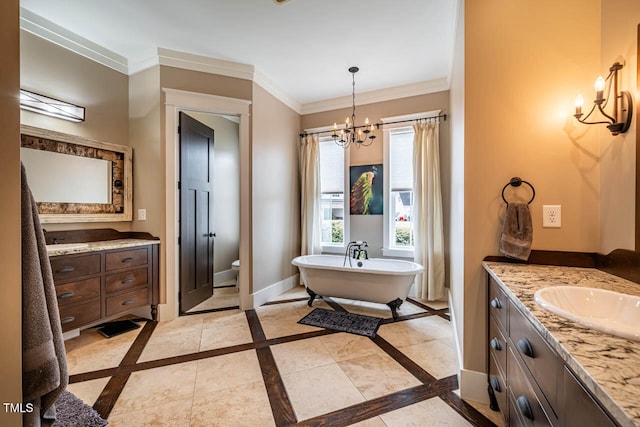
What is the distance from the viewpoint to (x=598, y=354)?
63cm

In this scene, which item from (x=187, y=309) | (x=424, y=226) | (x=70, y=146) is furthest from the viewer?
(x=424, y=226)

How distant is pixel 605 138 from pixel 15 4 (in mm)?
2593

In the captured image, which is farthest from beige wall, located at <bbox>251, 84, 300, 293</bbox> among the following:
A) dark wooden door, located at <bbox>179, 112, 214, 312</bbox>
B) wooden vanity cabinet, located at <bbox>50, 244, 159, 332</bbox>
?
wooden vanity cabinet, located at <bbox>50, 244, 159, 332</bbox>

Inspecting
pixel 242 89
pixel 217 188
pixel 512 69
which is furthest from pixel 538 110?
pixel 217 188

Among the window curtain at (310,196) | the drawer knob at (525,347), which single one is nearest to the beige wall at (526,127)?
the drawer knob at (525,347)

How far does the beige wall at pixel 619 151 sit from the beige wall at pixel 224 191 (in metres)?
4.07

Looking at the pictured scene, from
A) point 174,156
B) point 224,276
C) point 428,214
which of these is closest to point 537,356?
point 428,214

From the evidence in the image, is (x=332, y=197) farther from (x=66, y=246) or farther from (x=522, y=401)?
(x=522, y=401)

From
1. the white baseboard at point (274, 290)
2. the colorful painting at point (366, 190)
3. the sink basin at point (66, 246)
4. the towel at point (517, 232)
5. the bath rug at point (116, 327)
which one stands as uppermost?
the colorful painting at point (366, 190)

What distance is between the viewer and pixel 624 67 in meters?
1.32

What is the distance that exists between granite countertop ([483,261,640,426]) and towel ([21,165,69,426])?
1.56 m

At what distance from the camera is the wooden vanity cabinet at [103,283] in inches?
85.0

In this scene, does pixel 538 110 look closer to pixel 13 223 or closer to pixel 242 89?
pixel 13 223

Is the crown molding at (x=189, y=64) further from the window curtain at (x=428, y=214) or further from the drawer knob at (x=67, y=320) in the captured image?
the drawer knob at (x=67, y=320)
